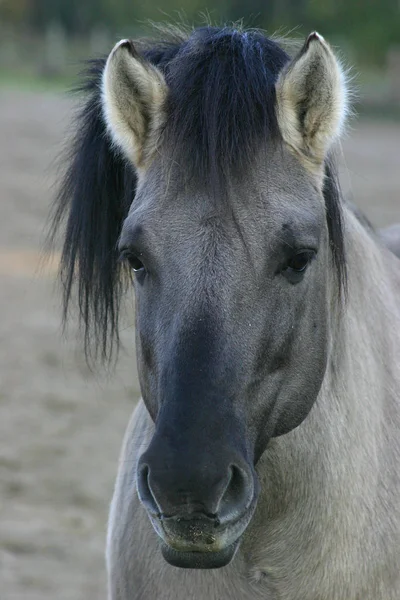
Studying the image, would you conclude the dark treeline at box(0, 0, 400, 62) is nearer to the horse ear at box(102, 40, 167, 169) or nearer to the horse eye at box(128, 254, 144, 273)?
the horse ear at box(102, 40, 167, 169)

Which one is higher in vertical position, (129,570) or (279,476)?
(279,476)

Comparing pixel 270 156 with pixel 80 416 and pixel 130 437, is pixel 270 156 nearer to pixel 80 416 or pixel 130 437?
pixel 130 437

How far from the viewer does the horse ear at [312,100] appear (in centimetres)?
262

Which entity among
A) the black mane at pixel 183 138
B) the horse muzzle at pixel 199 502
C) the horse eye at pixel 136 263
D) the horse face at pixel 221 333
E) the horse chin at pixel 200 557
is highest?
the black mane at pixel 183 138

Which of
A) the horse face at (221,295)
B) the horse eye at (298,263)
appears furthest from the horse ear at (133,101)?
the horse eye at (298,263)

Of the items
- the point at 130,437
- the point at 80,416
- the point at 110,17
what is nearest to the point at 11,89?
the point at 110,17

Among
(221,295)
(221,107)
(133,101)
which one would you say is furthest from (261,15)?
(221,295)

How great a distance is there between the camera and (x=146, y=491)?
2352mm

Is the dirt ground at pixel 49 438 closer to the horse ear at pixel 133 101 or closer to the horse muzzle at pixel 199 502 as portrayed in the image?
the horse ear at pixel 133 101

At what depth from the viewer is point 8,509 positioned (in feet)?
18.4

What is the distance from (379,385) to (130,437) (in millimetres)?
836

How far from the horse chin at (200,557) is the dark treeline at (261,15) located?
14.0 meters

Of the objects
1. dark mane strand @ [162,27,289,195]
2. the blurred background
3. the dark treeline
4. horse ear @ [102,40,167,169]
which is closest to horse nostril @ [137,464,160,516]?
dark mane strand @ [162,27,289,195]

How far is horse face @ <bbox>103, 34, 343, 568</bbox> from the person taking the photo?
230 cm
